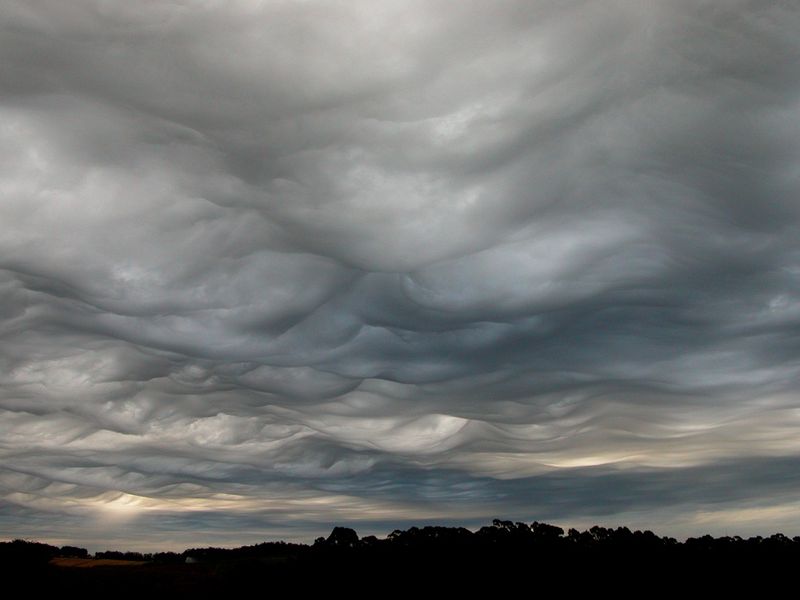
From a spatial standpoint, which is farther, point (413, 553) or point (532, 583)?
point (413, 553)

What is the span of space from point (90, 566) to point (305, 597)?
161ft

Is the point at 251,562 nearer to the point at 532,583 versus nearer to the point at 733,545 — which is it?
the point at 532,583

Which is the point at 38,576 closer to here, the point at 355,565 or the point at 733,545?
the point at 355,565

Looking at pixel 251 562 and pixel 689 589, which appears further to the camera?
pixel 251 562

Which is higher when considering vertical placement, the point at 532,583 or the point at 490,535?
the point at 490,535

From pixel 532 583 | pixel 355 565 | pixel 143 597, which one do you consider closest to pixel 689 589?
pixel 532 583

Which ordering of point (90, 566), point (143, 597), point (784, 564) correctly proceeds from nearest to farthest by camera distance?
point (143, 597) < point (784, 564) < point (90, 566)

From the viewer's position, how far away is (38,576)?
138000 mm

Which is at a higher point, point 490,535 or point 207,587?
point 490,535

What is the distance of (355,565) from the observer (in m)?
163

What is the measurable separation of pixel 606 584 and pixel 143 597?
87.6 m

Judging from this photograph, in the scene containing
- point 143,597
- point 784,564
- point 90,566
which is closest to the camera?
point 143,597

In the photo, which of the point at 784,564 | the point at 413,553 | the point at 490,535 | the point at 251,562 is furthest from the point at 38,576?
the point at 784,564

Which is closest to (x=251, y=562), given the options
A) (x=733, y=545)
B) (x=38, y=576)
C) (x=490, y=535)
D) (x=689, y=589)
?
(x=38, y=576)
